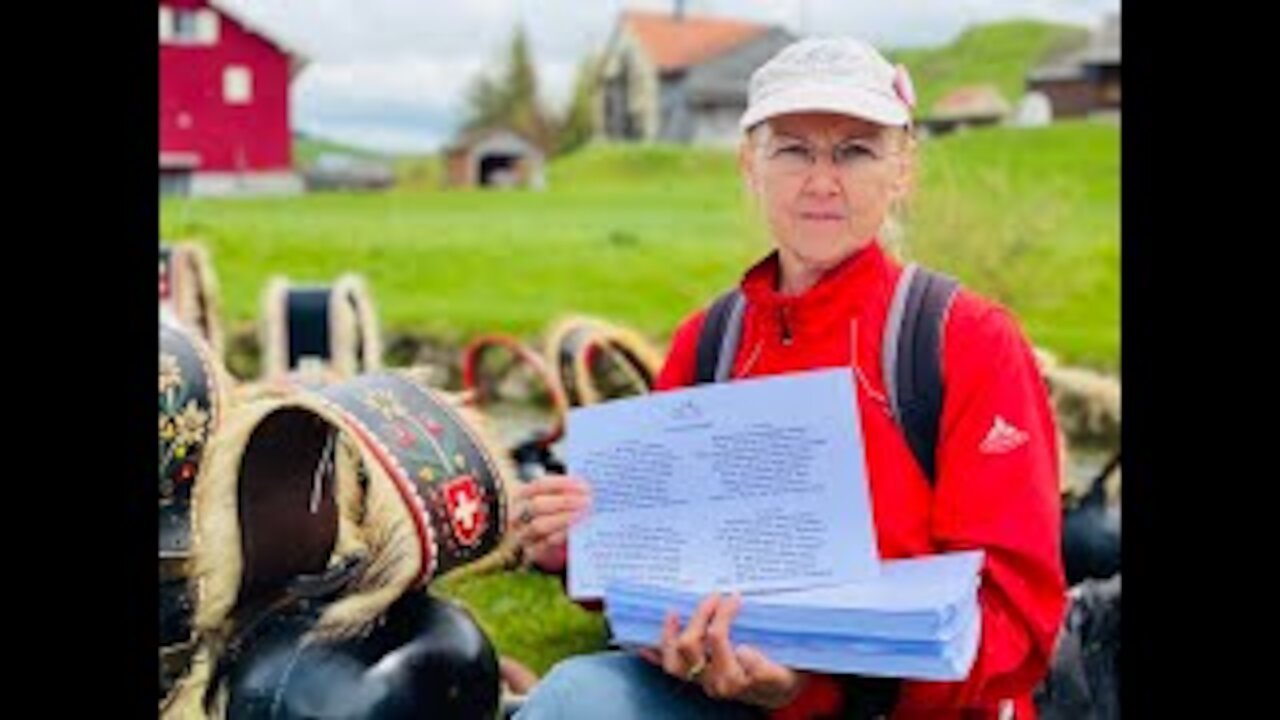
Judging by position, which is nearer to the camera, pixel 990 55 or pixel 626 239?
pixel 990 55

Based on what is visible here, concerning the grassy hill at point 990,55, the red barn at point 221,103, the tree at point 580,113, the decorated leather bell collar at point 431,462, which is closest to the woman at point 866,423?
the decorated leather bell collar at point 431,462

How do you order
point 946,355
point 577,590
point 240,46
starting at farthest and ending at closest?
point 240,46 → point 577,590 → point 946,355

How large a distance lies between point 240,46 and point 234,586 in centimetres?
67

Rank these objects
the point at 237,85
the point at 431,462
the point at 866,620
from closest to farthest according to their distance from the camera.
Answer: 1. the point at 866,620
2. the point at 431,462
3. the point at 237,85

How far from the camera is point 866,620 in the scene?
1888mm

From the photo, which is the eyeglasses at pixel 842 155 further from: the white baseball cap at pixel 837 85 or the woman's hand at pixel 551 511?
the woman's hand at pixel 551 511

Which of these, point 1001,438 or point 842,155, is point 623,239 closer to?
point 842,155

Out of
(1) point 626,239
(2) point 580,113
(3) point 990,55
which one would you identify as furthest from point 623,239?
(3) point 990,55

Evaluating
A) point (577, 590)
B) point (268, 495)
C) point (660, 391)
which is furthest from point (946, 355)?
point (268, 495)

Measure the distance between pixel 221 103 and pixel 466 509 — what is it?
678mm

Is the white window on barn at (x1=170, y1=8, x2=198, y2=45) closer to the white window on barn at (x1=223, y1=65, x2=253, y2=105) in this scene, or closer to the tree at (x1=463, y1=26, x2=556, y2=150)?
the white window on barn at (x1=223, y1=65, x2=253, y2=105)

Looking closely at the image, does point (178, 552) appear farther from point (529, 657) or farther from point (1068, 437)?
point (1068, 437)

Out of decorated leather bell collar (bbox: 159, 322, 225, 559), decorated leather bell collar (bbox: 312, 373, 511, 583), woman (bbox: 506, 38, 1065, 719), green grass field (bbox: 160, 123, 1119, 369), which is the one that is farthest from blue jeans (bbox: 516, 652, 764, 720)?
green grass field (bbox: 160, 123, 1119, 369)

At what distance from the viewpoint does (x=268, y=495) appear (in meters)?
2.45
